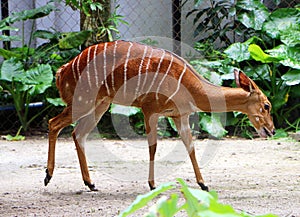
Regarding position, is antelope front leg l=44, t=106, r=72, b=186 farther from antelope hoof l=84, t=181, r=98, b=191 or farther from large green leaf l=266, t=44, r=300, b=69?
large green leaf l=266, t=44, r=300, b=69

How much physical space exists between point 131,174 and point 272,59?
3.14 metres

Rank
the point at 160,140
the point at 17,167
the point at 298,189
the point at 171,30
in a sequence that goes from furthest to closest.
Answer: the point at 171,30 < the point at 160,140 < the point at 17,167 < the point at 298,189

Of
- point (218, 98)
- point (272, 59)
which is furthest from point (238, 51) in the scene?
point (218, 98)

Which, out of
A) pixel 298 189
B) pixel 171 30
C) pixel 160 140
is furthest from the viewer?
pixel 171 30

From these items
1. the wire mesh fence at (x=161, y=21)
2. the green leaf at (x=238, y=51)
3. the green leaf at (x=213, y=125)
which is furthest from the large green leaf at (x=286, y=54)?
the green leaf at (x=213, y=125)

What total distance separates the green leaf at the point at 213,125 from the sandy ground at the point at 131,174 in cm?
19

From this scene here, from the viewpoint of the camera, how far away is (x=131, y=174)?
15.2 feet

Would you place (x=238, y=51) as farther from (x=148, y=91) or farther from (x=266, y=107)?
(x=148, y=91)

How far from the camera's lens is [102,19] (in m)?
7.35

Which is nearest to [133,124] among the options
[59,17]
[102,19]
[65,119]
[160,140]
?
[160,140]

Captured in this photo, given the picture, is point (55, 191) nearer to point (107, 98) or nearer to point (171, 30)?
point (107, 98)

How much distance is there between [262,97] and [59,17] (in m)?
4.45

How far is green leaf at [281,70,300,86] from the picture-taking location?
6.87 m

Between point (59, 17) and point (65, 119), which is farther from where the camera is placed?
point (59, 17)
